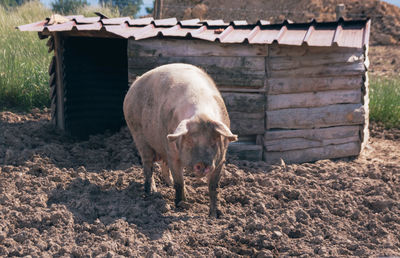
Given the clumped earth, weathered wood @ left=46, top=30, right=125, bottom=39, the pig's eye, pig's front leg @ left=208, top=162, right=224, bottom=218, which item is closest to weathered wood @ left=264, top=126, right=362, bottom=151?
the clumped earth

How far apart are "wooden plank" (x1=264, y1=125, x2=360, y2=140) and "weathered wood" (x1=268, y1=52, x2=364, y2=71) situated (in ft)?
2.57

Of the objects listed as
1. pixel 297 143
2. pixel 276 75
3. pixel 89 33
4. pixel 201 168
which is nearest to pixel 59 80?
pixel 89 33

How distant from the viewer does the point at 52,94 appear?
24.8 feet

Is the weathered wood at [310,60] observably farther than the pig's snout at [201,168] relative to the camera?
Yes

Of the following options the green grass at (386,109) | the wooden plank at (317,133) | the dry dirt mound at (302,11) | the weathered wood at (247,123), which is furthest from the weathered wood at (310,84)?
the dry dirt mound at (302,11)

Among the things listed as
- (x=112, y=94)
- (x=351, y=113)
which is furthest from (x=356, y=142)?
(x=112, y=94)

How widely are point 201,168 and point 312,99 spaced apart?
2866 millimetres

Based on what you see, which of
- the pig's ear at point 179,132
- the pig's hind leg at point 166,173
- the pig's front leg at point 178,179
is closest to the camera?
the pig's ear at point 179,132

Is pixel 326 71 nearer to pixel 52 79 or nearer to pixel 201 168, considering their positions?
pixel 201 168

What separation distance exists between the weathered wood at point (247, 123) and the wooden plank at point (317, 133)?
4.9 inches

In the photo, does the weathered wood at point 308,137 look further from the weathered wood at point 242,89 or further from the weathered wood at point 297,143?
the weathered wood at point 242,89

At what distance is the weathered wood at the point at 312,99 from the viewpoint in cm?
629

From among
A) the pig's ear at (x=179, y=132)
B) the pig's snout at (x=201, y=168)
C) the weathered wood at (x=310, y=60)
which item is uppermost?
the weathered wood at (x=310, y=60)

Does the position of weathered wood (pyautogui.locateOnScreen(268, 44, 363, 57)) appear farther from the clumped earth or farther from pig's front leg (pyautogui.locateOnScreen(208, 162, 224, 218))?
pig's front leg (pyautogui.locateOnScreen(208, 162, 224, 218))
